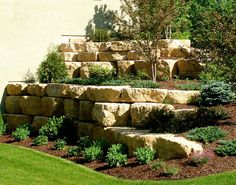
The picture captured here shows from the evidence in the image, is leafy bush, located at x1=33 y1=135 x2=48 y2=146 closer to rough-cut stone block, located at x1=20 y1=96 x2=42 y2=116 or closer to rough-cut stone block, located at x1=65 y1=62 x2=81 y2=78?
→ rough-cut stone block, located at x1=20 y1=96 x2=42 y2=116

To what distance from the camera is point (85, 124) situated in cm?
1485

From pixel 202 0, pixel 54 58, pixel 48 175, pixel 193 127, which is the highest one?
pixel 202 0

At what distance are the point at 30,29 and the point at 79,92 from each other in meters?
4.73

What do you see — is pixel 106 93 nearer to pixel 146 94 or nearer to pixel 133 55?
pixel 146 94

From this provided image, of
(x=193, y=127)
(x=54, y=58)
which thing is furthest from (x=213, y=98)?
(x=54, y=58)

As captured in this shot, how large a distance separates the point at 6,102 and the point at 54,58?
7.74 feet

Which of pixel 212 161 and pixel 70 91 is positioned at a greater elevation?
pixel 70 91

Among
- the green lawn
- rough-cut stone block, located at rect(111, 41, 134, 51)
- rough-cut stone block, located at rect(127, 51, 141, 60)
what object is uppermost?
rough-cut stone block, located at rect(111, 41, 134, 51)

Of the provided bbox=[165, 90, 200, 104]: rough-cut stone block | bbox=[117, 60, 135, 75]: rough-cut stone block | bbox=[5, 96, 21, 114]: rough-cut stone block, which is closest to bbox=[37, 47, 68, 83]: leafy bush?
bbox=[5, 96, 21, 114]: rough-cut stone block

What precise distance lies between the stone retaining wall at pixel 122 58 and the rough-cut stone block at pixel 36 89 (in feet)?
6.07

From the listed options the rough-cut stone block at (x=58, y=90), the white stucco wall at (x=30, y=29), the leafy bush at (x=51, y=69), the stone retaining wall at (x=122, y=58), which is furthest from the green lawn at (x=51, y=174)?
the white stucco wall at (x=30, y=29)

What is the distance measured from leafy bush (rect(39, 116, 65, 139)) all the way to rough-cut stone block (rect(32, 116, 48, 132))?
0.93m

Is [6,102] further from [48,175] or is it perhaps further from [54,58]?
[48,175]

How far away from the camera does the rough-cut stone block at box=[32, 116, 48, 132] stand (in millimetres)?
16406
